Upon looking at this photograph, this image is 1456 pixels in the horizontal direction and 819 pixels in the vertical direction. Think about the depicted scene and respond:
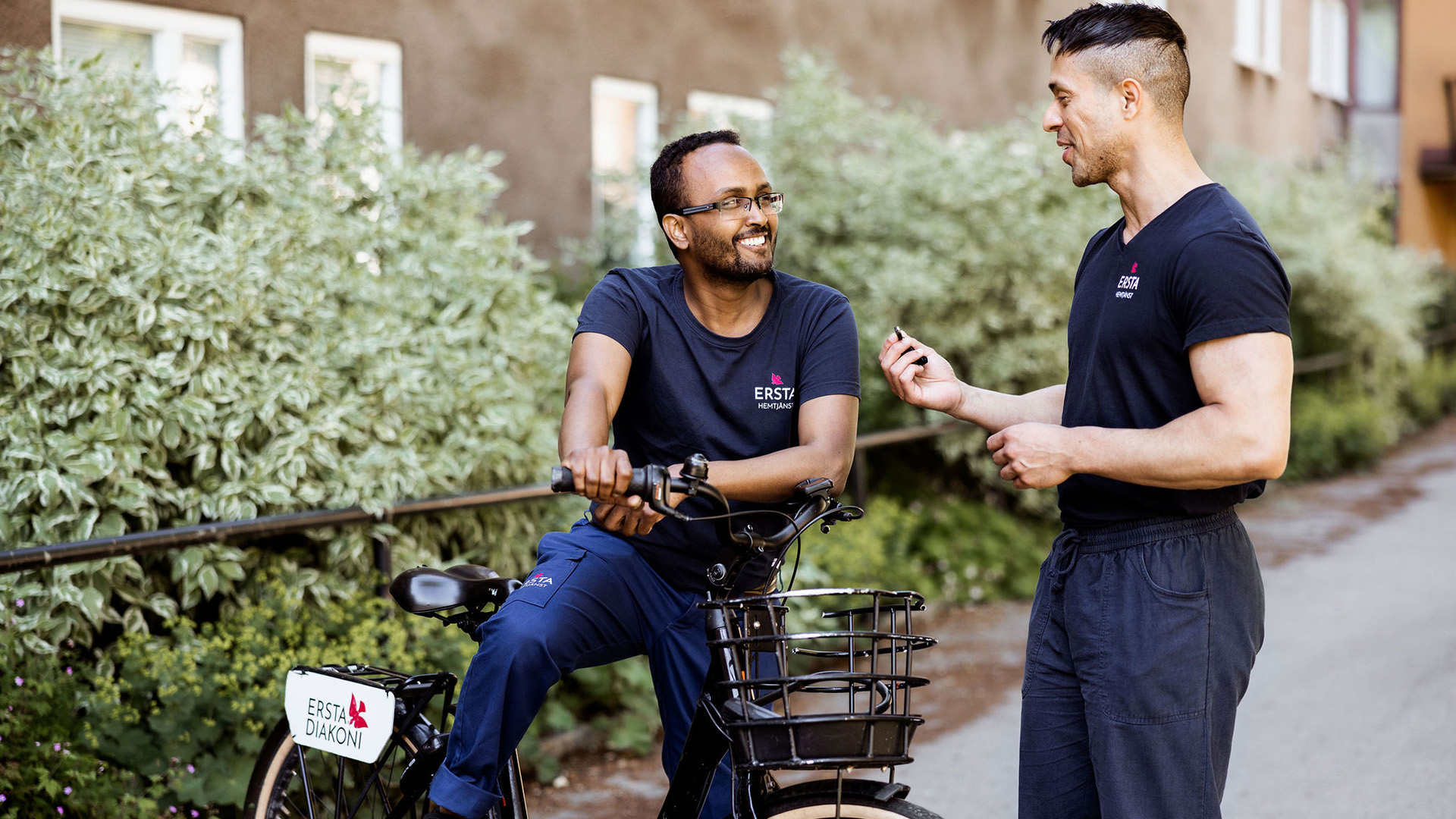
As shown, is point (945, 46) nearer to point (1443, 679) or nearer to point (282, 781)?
point (1443, 679)

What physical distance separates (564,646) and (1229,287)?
150cm

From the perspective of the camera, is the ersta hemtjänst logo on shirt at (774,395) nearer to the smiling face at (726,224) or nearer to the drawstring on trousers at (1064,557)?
the smiling face at (726,224)

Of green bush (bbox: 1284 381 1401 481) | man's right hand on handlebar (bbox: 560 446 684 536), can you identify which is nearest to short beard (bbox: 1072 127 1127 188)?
man's right hand on handlebar (bbox: 560 446 684 536)

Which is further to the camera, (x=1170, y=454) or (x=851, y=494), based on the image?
(x=851, y=494)

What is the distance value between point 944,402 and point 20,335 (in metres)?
3.20

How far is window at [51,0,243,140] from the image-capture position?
6496 millimetres

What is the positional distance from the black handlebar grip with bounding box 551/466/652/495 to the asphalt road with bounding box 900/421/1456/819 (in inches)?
115

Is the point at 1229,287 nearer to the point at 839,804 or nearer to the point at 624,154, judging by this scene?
the point at 839,804

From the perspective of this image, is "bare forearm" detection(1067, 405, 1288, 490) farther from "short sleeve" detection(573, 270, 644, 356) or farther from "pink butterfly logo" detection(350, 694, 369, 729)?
"pink butterfly logo" detection(350, 694, 369, 729)

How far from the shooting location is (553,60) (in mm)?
9023

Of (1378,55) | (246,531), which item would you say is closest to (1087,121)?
(246,531)

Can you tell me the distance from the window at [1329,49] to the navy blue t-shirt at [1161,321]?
2485 centimetres

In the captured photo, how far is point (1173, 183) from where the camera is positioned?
8.37ft

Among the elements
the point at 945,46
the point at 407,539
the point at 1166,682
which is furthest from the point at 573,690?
the point at 945,46
